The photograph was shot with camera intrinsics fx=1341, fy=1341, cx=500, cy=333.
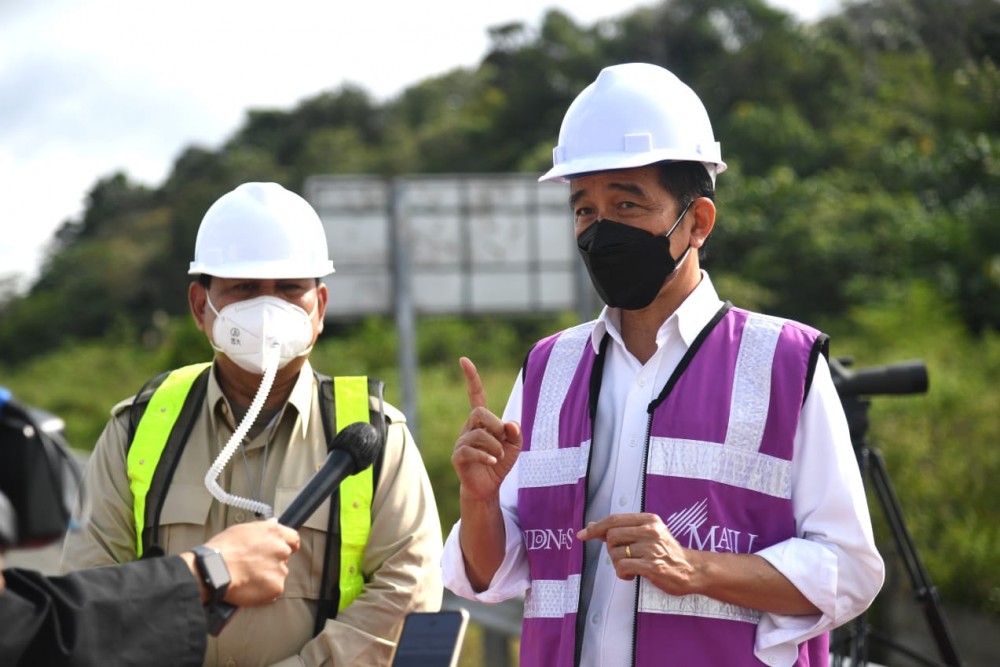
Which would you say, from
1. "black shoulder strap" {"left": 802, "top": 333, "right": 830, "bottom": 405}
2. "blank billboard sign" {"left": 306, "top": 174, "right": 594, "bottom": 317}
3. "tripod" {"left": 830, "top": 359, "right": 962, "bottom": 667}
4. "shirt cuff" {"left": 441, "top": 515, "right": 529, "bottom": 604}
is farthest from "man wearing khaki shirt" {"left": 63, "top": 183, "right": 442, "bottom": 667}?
"blank billboard sign" {"left": 306, "top": 174, "right": 594, "bottom": 317}

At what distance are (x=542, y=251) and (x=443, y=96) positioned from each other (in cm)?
3582

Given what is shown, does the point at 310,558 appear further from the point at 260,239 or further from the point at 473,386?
the point at 260,239

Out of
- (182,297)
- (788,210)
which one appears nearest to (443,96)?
(182,297)

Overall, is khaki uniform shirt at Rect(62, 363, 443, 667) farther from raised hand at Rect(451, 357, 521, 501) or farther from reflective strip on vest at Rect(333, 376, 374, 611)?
raised hand at Rect(451, 357, 521, 501)

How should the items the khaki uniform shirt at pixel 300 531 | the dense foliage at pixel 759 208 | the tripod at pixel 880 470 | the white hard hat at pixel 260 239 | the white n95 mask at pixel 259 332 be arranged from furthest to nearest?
the dense foliage at pixel 759 208, the tripod at pixel 880 470, the white hard hat at pixel 260 239, the white n95 mask at pixel 259 332, the khaki uniform shirt at pixel 300 531

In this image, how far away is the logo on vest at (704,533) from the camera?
3014mm

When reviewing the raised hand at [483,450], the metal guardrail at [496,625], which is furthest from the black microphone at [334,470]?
the metal guardrail at [496,625]

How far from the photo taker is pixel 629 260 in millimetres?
3225

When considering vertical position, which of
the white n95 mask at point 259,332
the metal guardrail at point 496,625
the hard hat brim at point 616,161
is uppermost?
the hard hat brim at point 616,161

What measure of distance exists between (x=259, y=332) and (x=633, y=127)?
117 cm

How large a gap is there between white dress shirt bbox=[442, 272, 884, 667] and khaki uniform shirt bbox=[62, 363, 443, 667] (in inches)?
12.4

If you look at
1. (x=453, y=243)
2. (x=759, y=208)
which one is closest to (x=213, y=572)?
(x=453, y=243)

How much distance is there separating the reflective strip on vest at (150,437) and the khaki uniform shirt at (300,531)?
43 millimetres

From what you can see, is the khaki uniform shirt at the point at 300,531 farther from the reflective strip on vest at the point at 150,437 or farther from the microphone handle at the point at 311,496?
the microphone handle at the point at 311,496
